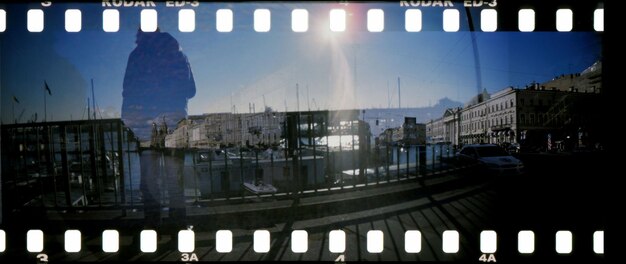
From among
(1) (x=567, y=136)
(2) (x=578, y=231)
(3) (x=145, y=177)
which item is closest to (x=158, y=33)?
(3) (x=145, y=177)

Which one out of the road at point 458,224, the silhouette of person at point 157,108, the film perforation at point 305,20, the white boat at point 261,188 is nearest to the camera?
the film perforation at point 305,20

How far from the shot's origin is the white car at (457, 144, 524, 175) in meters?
2.98

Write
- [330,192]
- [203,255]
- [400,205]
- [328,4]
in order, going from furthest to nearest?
[330,192] → [400,205] → [203,255] → [328,4]

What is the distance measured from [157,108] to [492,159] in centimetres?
355

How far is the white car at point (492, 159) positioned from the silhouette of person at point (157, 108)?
9.68 ft

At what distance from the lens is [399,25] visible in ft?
8.77

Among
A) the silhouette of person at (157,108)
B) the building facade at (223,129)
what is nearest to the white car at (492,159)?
the building facade at (223,129)

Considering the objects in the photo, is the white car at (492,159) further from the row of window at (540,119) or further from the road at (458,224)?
the row of window at (540,119)

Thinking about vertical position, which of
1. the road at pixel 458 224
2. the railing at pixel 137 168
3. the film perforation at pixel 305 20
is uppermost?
the film perforation at pixel 305 20

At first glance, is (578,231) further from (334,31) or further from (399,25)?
(334,31)

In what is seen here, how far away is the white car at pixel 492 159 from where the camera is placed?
298 centimetres

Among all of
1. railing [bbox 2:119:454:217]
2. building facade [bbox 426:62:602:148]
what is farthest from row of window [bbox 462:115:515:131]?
railing [bbox 2:119:454:217]

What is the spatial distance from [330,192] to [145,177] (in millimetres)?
2137

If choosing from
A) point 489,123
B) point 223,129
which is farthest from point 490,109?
point 223,129
